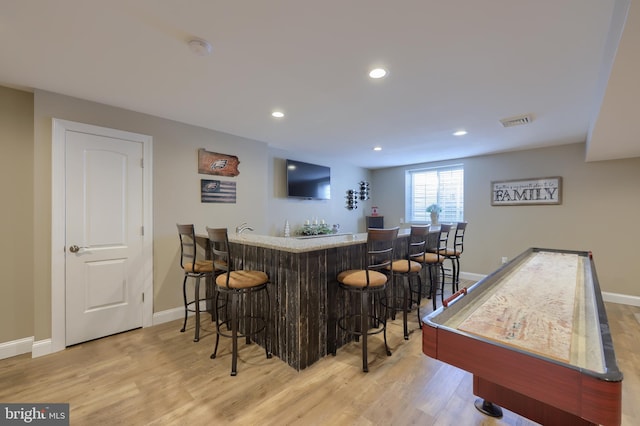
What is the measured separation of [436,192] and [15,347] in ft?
21.4

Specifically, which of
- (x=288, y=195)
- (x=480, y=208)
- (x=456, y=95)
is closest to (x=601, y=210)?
(x=480, y=208)

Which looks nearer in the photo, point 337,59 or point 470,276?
point 337,59

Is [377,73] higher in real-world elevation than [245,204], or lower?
higher

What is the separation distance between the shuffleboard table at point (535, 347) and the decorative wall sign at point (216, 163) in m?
3.22

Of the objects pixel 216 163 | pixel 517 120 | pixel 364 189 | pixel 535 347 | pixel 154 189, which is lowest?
pixel 535 347

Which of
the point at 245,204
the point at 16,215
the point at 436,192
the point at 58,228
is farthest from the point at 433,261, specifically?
the point at 16,215

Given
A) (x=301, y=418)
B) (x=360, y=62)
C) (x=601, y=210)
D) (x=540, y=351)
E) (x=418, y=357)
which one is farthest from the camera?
(x=601, y=210)

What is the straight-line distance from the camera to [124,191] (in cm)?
291

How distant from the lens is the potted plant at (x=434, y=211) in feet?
18.2

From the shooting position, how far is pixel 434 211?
5566 millimetres

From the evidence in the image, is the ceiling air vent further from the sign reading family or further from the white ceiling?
the sign reading family

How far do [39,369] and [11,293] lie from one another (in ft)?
2.62

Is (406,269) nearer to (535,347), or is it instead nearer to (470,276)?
(535,347)

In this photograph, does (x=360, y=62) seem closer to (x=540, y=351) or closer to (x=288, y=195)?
(x=540, y=351)
